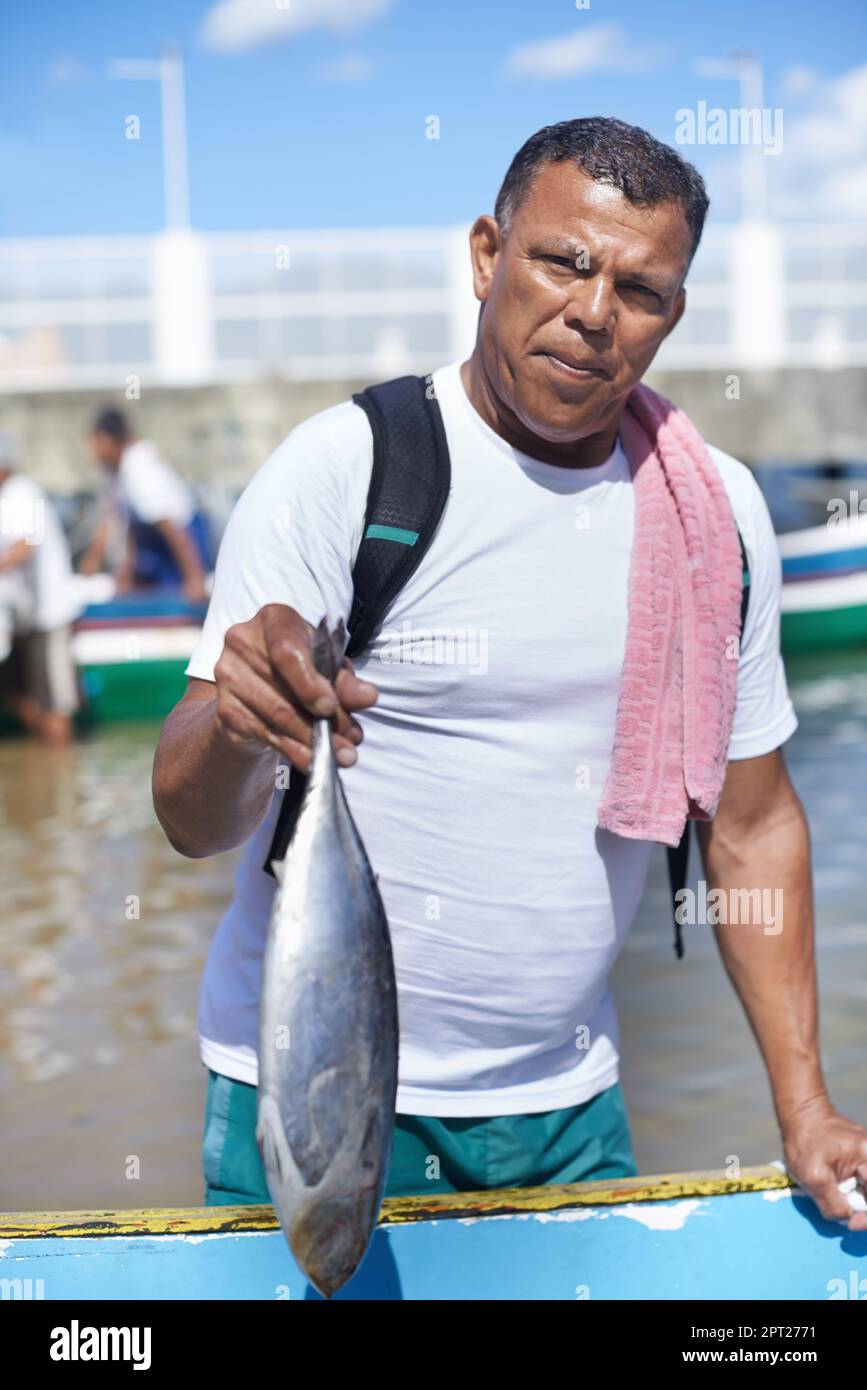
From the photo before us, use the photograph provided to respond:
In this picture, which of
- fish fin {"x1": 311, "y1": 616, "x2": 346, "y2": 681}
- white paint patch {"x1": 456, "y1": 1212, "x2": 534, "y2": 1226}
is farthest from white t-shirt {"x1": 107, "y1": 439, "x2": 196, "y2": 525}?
fish fin {"x1": 311, "y1": 616, "x2": 346, "y2": 681}

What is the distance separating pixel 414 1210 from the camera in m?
2.26

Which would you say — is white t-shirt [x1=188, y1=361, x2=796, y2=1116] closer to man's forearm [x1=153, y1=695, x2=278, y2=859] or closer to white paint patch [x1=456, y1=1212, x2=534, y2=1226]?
white paint patch [x1=456, y1=1212, x2=534, y2=1226]

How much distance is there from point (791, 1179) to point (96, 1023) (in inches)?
177

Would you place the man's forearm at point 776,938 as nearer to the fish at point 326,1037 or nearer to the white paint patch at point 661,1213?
the white paint patch at point 661,1213

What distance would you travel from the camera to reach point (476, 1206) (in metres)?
2.29

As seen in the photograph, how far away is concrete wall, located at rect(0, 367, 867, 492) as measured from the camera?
576 inches

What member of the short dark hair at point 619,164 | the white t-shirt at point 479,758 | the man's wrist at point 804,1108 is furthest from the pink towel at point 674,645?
the man's wrist at point 804,1108

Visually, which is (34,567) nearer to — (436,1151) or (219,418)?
(219,418)

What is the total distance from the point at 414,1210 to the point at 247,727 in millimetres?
995

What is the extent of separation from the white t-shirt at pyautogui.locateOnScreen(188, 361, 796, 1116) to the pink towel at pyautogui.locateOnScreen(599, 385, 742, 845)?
33mm

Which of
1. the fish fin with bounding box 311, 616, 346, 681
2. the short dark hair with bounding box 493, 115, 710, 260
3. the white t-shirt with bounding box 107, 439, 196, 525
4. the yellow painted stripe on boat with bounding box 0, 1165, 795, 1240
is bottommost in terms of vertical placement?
the yellow painted stripe on boat with bounding box 0, 1165, 795, 1240

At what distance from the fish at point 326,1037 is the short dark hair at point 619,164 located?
93 cm
